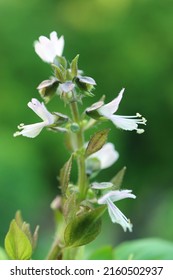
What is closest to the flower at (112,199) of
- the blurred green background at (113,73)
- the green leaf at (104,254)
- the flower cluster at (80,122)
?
the flower cluster at (80,122)

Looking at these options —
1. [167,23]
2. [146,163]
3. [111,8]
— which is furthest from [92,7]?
[146,163]

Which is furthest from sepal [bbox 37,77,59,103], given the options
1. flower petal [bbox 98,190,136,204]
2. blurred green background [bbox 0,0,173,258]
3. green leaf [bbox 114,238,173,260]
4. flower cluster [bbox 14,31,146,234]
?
blurred green background [bbox 0,0,173,258]

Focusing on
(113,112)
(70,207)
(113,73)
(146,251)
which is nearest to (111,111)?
(113,112)

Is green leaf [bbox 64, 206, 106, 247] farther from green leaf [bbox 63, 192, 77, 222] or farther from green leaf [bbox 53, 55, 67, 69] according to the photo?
green leaf [bbox 53, 55, 67, 69]

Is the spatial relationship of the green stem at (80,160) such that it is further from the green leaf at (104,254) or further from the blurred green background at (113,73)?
the blurred green background at (113,73)

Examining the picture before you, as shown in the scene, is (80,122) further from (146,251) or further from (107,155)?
(146,251)
